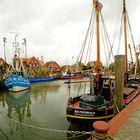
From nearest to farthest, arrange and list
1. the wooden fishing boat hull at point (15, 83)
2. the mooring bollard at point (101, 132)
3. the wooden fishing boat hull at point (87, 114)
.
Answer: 1. the mooring bollard at point (101, 132)
2. the wooden fishing boat hull at point (87, 114)
3. the wooden fishing boat hull at point (15, 83)

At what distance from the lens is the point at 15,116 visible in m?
16.5

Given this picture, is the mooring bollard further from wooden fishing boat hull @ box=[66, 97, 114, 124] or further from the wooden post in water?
wooden fishing boat hull @ box=[66, 97, 114, 124]

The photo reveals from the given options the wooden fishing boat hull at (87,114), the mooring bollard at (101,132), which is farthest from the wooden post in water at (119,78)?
the mooring bollard at (101,132)

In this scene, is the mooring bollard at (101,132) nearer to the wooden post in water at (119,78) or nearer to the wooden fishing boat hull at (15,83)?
the wooden post in water at (119,78)

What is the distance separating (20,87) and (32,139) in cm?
2244

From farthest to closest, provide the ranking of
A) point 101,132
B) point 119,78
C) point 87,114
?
point 87,114, point 119,78, point 101,132

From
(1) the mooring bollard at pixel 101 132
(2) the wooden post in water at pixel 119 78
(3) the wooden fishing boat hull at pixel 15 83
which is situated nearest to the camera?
(1) the mooring bollard at pixel 101 132

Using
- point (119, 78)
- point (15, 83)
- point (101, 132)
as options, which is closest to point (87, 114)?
point (119, 78)

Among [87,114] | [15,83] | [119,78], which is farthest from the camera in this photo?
[15,83]

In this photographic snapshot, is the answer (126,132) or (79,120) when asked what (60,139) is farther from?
(126,132)

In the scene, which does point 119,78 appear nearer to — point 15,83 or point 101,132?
point 101,132

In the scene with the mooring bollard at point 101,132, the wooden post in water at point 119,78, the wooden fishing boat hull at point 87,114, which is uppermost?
the wooden post in water at point 119,78

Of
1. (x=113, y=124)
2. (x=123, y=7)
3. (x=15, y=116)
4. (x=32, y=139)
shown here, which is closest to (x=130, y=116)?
(x=113, y=124)

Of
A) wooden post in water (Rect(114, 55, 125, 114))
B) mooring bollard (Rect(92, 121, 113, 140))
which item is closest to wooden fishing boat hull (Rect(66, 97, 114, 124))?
wooden post in water (Rect(114, 55, 125, 114))
